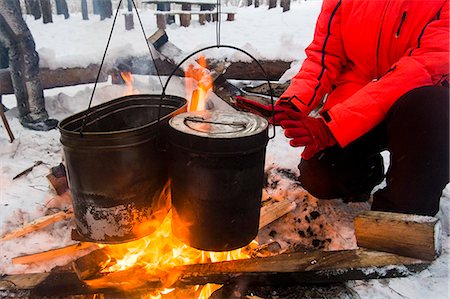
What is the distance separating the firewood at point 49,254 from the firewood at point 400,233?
1.80 metres

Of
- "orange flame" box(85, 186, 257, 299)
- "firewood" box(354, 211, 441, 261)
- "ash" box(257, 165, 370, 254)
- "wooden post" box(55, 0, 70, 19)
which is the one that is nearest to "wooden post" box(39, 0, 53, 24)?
"wooden post" box(55, 0, 70, 19)

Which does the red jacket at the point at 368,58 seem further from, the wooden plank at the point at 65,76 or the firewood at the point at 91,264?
the wooden plank at the point at 65,76

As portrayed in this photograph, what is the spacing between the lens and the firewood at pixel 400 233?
6.52ft

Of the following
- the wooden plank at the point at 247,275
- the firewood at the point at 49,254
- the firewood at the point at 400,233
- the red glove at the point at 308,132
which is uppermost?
the red glove at the point at 308,132

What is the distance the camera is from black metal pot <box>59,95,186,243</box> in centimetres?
199

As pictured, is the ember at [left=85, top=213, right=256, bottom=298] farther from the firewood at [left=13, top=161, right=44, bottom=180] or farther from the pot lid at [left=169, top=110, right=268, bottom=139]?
the firewood at [left=13, top=161, right=44, bottom=180]

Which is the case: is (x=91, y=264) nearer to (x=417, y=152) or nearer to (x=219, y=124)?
(x=219, y=124)

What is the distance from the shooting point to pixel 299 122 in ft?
7.24

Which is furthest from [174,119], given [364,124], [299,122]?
[364,124]

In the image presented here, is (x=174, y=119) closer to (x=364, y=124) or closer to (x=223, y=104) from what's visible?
(x=364, y=124)

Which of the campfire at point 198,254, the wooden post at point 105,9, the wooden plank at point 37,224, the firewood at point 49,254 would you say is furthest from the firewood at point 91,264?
the wooden post at point 105,9

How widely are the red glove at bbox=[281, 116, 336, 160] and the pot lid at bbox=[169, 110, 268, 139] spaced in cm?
19

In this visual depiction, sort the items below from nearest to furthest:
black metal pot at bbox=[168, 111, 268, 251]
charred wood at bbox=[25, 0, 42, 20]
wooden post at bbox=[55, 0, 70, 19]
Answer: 1. black metal pot at bbox=[168, 111, 268, 251]
2. charred wood at bbox=[25, 0, 42, 20]
3. wooden post at bbox=[55, 0, 70, 19]

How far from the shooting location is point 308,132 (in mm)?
2217
